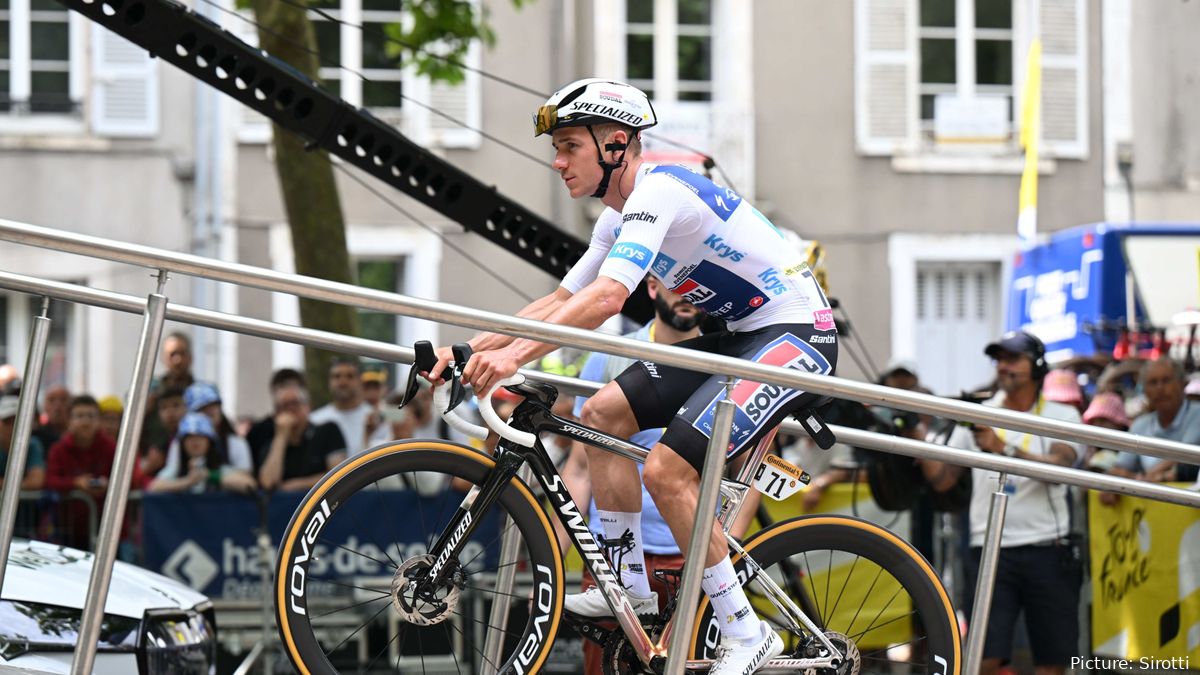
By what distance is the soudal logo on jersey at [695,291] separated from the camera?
511cm

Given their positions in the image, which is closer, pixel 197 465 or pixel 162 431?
pixel 197 465

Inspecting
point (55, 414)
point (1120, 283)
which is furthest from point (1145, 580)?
point (1120, 283)

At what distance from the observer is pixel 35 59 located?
20891mm

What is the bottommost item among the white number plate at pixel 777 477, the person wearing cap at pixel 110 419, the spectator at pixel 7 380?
the person wearing cap at pixel 110 419

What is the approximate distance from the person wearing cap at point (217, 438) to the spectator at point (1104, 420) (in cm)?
495

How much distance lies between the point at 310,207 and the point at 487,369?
26.8 ft

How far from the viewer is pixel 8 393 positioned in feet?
41.1

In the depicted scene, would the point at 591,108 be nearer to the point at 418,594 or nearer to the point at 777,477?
the point at 777,477

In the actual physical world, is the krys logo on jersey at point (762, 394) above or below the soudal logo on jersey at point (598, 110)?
below

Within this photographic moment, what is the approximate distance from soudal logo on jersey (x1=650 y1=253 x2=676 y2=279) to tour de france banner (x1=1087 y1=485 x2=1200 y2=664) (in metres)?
3.80

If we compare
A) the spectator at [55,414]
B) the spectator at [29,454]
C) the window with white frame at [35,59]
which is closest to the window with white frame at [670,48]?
the window with white frame at [35,59]

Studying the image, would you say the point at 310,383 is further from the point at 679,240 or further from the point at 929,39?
the point at 929,39

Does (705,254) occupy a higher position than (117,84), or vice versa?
(117,84)

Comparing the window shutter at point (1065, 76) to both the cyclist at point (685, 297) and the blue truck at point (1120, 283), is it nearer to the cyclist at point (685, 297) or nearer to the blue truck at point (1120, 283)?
the blue truck at point (1120, 283)
